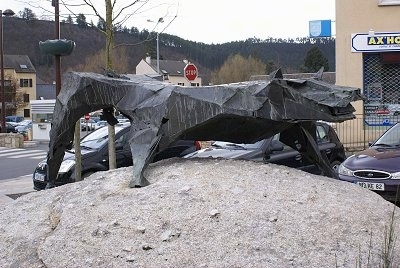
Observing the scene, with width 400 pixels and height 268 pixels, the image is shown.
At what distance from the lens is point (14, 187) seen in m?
14.1

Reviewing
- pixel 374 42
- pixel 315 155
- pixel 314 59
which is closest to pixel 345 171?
pixel 315 155

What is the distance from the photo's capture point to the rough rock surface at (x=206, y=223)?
485cm

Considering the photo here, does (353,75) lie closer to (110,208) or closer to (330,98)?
(330,98)

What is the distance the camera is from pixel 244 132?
6.76 m

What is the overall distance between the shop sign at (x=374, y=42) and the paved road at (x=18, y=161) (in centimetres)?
1084

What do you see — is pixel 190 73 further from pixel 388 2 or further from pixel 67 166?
pixel 388 2

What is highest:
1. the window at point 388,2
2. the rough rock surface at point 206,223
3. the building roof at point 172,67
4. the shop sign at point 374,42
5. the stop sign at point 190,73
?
the building roof at point 172,67

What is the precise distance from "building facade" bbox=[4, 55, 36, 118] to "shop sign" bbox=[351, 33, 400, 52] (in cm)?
5742

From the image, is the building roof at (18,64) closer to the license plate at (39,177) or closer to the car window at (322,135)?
the license plate at (39,177)

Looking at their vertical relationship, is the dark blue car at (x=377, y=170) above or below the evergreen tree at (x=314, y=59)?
below

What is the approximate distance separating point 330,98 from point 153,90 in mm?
1952

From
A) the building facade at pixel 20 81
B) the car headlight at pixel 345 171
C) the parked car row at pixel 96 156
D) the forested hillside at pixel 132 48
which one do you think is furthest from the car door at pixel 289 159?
the forested hillside at pixel 132 48

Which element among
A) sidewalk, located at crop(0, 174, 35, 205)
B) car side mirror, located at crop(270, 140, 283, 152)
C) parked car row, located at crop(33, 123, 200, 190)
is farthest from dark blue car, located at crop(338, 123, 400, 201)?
sidewalk, located at crop(0, 174, 35, 205)

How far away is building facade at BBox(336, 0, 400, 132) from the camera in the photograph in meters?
18.4
